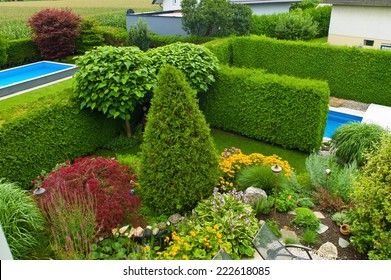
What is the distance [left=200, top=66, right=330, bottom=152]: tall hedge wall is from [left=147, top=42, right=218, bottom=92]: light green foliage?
63 centimetres

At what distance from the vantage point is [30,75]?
64.3ft

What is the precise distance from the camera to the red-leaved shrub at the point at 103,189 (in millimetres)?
5844

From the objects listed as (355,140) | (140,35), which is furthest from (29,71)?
(355,140)

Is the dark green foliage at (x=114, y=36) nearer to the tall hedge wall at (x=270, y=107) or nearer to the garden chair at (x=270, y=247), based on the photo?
the tall hedge wall at (x=270, y=107)

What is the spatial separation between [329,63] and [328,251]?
36.2 ft

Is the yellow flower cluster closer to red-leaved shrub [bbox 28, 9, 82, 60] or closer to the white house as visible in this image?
red-leaved shrub [bbox 28, 9, 82, 60]

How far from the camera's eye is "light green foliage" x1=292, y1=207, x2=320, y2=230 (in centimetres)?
610

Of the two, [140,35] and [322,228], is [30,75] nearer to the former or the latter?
[140,35]

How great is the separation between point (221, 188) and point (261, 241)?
200cm

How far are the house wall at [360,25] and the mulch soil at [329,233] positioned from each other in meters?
16.3

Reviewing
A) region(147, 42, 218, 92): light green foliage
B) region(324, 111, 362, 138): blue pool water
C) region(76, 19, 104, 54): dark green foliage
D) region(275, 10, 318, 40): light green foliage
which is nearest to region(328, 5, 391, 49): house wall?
region(275, 10, 318, 40): light green foliage

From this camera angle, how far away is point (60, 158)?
888 centimetres

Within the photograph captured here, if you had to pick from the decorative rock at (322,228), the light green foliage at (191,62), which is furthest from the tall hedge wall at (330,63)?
the decorative rock at (322,228)

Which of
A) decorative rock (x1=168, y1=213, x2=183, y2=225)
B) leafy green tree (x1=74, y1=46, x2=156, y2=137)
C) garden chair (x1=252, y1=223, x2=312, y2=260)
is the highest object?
leafy green tree (x1=74, y1=46, x2=156, y2=137)
